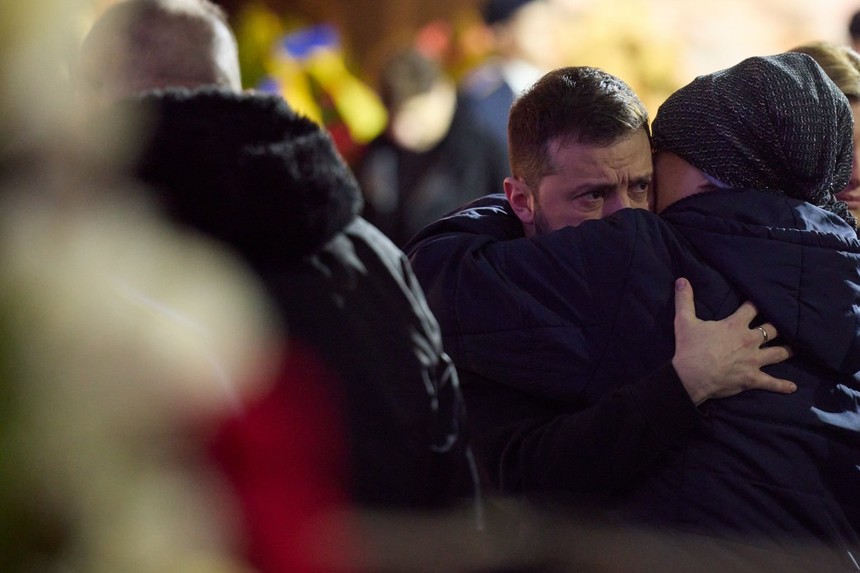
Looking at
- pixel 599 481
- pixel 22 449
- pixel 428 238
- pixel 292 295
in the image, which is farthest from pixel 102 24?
pixel 22 449

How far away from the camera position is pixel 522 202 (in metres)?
2.27

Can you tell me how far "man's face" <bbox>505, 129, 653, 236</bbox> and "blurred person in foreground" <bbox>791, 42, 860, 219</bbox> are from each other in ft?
2.16

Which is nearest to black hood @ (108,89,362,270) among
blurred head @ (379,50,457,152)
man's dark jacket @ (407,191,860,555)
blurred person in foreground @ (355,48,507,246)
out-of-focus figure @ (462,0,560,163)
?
man's dark jacket @ (407,191,860,555)

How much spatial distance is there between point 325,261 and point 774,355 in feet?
2.97

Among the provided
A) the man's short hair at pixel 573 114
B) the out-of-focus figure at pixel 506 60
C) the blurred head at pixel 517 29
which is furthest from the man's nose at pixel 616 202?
the blurred head at pixel 517 29

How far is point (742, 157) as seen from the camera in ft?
6.48

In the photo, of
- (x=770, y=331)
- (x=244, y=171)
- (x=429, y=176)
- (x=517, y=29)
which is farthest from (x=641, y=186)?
(x=517, y=29)

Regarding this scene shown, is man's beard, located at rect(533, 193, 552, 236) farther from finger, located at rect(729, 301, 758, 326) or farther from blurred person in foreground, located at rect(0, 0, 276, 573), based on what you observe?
blurred person in foreground, located at rect(0, 0, 276, 573)

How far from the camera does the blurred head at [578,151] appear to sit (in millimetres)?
2152

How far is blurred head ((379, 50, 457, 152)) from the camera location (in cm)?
458

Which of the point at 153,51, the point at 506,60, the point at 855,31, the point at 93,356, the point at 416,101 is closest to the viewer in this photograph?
the point at 93,356

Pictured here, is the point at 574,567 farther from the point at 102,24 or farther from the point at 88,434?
the point at 102,24

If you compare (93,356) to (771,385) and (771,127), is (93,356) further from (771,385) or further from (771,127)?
(771,127)

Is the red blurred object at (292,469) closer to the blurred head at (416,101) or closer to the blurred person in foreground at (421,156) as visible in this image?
the blurred person in foreground at (421,156)
